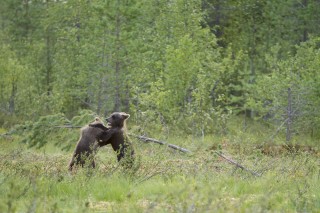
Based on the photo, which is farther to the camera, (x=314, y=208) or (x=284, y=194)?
(x=284, y=194)

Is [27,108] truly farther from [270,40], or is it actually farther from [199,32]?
[270,40]

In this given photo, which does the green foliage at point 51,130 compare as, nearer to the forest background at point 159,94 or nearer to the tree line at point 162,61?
the forest background at point 159,94

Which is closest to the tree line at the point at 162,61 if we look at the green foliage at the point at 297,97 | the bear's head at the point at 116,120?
the green foliage at the point at 297,97

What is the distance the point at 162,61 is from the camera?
23625mm

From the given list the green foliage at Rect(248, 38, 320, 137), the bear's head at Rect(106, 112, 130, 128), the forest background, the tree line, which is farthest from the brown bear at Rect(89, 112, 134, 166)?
the green foliage at Rect(248, 38, 320, 137)

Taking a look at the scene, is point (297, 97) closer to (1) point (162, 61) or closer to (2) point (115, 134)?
(1) point (162, 61)

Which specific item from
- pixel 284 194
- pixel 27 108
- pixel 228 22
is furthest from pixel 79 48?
pixel 284 194

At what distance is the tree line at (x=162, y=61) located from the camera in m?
20.0

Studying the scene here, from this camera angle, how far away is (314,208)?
725cm

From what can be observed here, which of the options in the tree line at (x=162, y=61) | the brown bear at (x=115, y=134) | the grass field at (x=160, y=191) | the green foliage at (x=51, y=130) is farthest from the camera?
the tree line at (x=162, y=61)

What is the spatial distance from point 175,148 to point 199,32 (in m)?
9.04

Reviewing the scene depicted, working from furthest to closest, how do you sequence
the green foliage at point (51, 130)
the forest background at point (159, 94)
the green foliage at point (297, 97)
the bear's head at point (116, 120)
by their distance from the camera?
the green foliage at point (297, 97) < the green foliage at point (51, 130) < the bear's head at point (116, 120) < the forest background at point (159, 94)

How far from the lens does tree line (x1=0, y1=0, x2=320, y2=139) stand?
1995 cm

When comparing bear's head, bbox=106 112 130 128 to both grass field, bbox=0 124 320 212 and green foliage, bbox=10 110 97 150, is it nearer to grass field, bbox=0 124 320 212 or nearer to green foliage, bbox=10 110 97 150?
grass field, bbox=0 124 320 212
